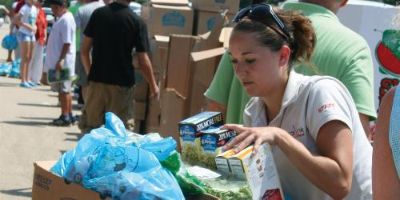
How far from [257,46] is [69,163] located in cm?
70

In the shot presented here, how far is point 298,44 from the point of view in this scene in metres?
2.83

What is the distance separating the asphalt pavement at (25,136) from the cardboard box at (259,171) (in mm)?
5142

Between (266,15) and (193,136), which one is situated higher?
(266,15)

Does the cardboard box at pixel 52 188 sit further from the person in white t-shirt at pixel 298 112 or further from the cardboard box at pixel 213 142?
the person in white t-shirt at pixel 298 112

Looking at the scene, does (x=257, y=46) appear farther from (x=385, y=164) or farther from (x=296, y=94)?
(x=385, y=164)

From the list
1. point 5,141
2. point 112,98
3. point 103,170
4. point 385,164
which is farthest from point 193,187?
point 5,141

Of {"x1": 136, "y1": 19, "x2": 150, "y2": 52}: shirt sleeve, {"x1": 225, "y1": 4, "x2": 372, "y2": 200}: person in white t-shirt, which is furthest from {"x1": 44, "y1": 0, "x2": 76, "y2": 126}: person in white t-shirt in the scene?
{"x1": 225, "y1": 4, "x2": 372, "y2": 200}: person in white t-shirt

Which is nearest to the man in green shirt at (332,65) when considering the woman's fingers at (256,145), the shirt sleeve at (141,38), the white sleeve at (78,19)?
the woman's fingers at (256,145)

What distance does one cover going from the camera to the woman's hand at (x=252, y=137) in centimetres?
239

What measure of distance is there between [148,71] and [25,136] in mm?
2924

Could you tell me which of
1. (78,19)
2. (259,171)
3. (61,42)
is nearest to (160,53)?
(61,42)

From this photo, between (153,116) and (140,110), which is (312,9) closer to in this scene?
(153,116)

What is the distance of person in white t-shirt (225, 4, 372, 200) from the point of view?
258 centimetres

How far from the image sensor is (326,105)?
264cm
